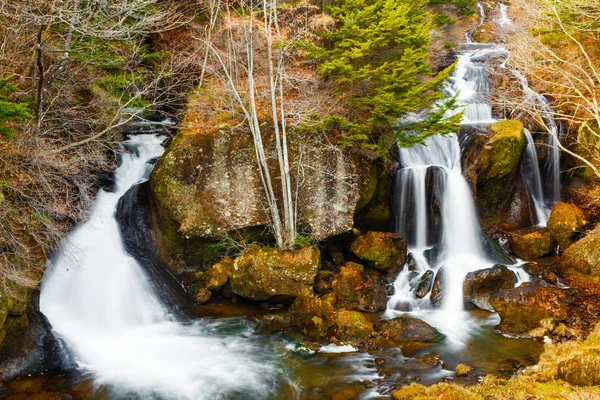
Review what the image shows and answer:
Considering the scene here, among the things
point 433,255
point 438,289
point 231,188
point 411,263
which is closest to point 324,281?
point 411,263

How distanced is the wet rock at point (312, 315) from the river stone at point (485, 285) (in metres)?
3.92

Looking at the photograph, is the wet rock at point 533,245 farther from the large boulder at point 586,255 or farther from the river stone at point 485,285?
the river stone at point 485,285

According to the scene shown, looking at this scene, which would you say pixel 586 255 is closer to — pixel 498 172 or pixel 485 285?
pixel 485 285

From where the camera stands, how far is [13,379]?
292 inches

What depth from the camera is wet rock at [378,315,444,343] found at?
29.6ft

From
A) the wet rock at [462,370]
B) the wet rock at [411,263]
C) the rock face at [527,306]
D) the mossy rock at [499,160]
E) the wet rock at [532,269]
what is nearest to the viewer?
the wet rock at [462,370]

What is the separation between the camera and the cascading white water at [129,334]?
7840mm

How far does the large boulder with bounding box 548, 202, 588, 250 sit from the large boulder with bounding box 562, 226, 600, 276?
596 millimetres

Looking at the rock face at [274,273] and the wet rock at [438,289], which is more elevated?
the rock face at [274,273]

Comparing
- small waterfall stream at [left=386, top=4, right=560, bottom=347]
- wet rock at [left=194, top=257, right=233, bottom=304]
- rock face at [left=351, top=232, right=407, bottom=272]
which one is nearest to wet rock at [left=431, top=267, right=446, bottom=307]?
small waterfall stream at [left=386, top=4, right=560, bottom=347]

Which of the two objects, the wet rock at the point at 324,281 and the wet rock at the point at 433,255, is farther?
the wet rock at the point at 433,255

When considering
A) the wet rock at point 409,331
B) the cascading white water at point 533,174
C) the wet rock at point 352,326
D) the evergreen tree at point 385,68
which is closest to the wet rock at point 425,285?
the wet rock at point 409,331

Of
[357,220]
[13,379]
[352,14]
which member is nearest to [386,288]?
[357,220]

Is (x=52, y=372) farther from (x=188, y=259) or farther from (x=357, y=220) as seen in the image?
(x=357, y=220)
